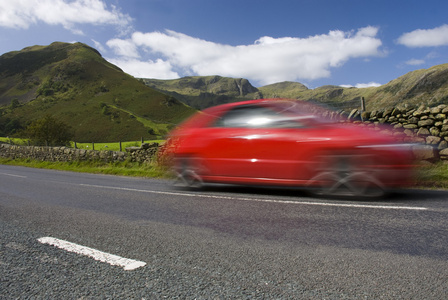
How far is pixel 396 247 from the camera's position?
294 centimetres

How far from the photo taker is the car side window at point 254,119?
5.91m

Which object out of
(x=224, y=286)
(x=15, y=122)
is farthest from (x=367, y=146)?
(x=15, y=122)

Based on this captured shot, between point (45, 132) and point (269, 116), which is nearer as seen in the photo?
point (269, 116)

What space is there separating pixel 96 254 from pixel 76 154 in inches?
672

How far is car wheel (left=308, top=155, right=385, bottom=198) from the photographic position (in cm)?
510

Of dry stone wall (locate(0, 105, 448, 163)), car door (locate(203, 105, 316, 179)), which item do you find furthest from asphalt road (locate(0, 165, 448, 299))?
dry stone wall (locate(0, 105, 448, 163))

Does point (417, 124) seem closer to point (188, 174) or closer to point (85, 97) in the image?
point (188, 174)

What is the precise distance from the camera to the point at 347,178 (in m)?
5.18

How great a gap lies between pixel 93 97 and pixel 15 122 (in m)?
28.5

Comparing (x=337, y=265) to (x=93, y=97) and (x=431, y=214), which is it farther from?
(x=93, y=97)

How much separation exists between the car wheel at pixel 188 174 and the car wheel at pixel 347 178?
8.54ft

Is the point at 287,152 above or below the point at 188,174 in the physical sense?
above

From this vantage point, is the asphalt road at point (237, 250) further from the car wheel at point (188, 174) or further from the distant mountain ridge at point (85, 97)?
the distant mountain ridge at point (85, 97)

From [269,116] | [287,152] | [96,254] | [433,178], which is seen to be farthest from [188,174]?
[433,178]
